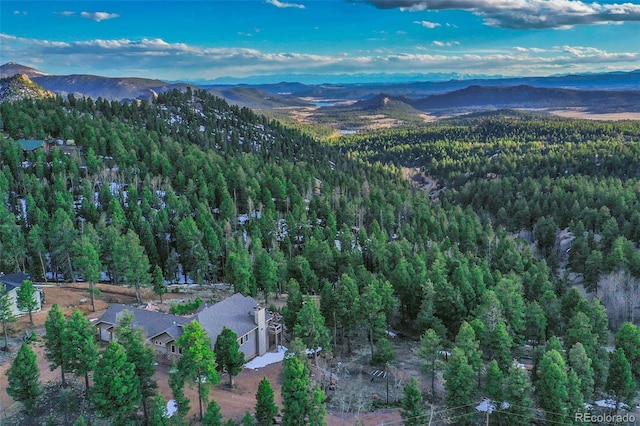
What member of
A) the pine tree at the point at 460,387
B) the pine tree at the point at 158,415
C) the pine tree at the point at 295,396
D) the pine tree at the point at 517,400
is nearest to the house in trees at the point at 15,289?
the pine tree at the point at 158,415

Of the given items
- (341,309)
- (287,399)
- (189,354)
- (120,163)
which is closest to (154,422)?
(189,354)

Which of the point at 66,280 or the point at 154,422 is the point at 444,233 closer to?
the point at 66,280

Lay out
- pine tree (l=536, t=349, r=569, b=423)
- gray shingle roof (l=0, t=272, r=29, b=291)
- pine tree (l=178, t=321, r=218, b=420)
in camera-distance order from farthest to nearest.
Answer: gray shingle roof (l=0, t=272, r=29, b=291) < pine tree (l=178, t=321, r=218, b=420) < pine tree (l=536, t=349, r=569, b=423)


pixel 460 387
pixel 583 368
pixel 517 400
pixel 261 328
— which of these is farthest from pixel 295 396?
pixel 583 368

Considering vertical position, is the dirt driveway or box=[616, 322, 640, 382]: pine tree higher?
box=[616, 322, 640, 382]: pine tree

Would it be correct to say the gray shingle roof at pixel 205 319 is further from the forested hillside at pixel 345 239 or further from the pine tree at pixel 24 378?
the pine tree at pixel 24 378

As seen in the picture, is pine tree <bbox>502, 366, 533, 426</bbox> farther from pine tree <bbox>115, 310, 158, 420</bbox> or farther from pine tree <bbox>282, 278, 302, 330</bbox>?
pine tree <bbox>115, 310, 158, 420</bbox>

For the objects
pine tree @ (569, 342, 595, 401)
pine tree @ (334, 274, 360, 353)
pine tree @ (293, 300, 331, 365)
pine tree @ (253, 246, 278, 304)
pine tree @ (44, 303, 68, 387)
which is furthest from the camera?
pine tree @ (253, 246, 278, 304)

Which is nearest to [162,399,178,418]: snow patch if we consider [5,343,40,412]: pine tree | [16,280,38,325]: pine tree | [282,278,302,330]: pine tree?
[5,343,40,412]: pine tree
